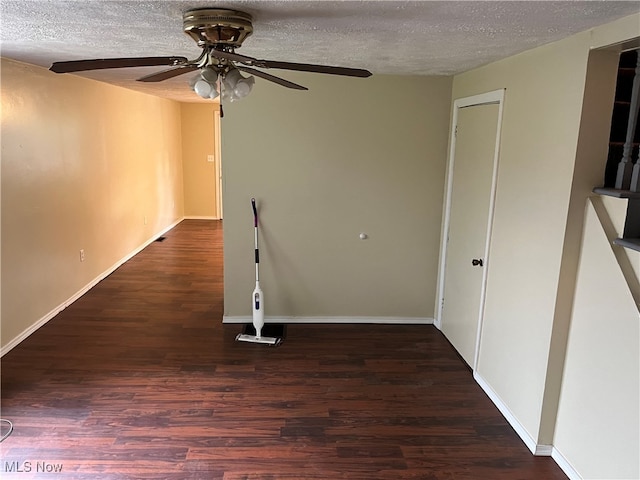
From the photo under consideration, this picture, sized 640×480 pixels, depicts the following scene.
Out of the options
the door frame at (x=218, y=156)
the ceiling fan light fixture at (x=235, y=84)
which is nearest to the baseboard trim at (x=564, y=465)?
the ceiling fan light fixture at (x=235, y=84)

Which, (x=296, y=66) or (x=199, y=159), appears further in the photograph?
(x=199, y=159)

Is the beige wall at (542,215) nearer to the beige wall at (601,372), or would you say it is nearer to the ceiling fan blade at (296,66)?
the beige wall at (601,372)

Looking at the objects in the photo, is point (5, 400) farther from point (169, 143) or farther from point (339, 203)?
point (169, 143)

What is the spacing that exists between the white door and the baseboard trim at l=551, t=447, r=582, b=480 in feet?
3.18

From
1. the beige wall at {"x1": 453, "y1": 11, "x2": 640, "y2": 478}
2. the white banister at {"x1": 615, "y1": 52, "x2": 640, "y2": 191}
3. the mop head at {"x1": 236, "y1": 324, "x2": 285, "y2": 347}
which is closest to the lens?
the white banister at {"x1": 615, "y1": 52, "x2": 640, "y2": 191}

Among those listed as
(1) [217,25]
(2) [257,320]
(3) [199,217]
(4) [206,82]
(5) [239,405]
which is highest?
(1) [217,25]

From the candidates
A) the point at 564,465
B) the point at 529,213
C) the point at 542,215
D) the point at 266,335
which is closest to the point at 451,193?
the point at 529,213

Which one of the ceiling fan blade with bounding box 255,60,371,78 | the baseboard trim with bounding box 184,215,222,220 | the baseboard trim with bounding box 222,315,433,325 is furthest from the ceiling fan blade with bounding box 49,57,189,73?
the baseboard trim with bounding box 184,215,222,220

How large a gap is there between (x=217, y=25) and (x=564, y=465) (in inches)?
109

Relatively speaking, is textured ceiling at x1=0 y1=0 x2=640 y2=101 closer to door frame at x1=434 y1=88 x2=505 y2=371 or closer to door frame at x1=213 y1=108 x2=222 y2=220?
door frame at x1=434 y1=88 x2=505 y2=371

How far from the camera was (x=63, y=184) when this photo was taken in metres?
4.41

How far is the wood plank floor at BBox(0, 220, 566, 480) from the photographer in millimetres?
2557

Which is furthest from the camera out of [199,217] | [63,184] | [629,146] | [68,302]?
[199,217]

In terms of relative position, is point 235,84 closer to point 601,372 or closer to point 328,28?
point 328,28
